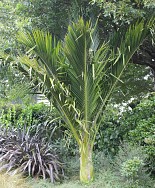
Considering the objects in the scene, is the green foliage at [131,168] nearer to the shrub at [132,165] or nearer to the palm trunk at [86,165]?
the shrub at [132,165]

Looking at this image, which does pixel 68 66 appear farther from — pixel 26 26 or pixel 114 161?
pixel 114 161

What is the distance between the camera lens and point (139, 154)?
448 cm

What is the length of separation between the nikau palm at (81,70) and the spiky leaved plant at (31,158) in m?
0.64

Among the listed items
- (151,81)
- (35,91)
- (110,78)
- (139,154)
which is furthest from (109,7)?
(151,81)

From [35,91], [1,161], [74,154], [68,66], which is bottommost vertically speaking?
[74,154]

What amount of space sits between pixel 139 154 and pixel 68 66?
1.94m

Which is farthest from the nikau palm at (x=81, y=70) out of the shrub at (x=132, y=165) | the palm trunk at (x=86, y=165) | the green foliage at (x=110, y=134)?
the green foliage at (x=110, y=134)

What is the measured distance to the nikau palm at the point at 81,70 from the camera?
4035mm

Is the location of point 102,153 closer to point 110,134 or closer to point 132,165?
point 110,134

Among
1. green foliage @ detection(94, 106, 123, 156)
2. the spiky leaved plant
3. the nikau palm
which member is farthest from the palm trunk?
green foliage @ detection(94, 106, 123, 156)

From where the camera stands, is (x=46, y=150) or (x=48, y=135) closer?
(x=46, y=150)

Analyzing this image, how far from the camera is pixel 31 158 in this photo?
4.70 metres

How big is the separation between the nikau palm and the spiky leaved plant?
64 cm

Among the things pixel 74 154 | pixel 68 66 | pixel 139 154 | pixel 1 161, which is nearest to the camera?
pixel 68 66
